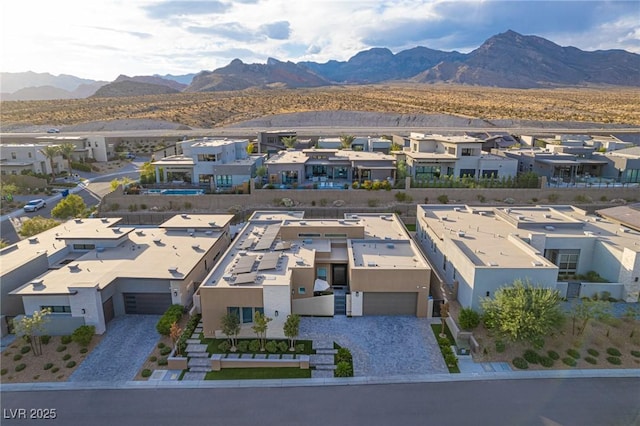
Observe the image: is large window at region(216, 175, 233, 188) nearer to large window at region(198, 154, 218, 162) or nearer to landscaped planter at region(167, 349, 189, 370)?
large window at region(198, 154, 218, 162)

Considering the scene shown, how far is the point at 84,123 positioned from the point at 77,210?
85570 mm

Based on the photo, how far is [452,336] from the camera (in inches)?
941

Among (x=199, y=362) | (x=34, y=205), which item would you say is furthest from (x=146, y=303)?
(x=34, y=205)

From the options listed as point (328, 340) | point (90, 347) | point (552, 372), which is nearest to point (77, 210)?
point (90, 347)

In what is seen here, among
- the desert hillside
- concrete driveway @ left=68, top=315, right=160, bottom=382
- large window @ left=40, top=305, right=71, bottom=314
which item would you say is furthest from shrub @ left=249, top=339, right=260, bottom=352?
the desert hillside

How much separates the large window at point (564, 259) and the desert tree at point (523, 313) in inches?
304

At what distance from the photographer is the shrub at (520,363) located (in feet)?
69.3

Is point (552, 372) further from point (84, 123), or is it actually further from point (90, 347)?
point (84, 123)

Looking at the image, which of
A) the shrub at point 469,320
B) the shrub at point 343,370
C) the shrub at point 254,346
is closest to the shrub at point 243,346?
the shrub at point 254,346

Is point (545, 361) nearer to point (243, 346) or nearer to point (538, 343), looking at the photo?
point (538, 343)

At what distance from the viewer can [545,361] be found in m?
21.4

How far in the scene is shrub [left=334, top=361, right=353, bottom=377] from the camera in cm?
2055

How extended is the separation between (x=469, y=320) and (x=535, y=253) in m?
7.49

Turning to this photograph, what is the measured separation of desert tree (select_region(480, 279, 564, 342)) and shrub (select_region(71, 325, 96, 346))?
2294 centimetres
